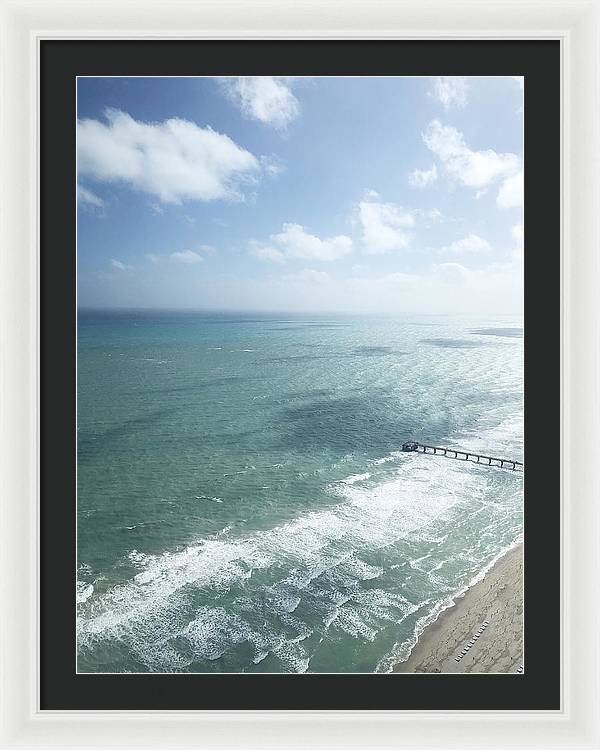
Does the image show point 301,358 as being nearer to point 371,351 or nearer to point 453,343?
point 371,351

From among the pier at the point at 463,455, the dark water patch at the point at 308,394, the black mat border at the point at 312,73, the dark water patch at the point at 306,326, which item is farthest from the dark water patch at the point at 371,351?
the black mat border at the point at 312,73

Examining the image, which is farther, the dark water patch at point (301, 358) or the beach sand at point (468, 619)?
the dark water patch at point (301, 358)

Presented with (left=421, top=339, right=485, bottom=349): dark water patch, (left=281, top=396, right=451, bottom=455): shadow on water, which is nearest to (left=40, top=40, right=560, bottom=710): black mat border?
(left=281, top=396, right=451, bottom=455): shadow on water

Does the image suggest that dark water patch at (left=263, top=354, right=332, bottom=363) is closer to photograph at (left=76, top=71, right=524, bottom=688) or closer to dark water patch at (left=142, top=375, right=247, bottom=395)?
photograph at (left=76, top=71, right=524, bottom=688)

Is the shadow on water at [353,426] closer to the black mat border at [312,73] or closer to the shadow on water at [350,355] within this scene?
the shadow on water at [350,355]

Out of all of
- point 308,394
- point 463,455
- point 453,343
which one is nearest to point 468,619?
point 463,455

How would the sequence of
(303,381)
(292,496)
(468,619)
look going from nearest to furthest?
(468,619), (292,496), (303,381)
